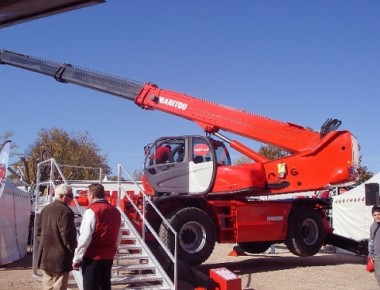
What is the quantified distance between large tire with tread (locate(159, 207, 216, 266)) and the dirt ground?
76 centimetres

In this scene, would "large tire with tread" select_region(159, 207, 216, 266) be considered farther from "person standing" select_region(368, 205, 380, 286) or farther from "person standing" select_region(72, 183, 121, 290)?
"person standing" select_region(72, 183, 121, 290)

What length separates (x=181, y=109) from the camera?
42.0ft

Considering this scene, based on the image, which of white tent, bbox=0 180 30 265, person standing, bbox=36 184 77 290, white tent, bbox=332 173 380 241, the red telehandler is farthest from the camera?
white tent, bbox=332 173 380 241

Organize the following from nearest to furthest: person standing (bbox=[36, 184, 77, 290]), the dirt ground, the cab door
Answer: person standing (bbox=[36, 184, 77, 290]) → the dirt ground → the cab door

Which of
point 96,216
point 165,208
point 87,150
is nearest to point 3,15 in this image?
point 96,216

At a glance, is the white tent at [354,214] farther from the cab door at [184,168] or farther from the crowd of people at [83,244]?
the crowd of people at [83,244]

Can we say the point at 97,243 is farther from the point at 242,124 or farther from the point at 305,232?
the point at 305,232

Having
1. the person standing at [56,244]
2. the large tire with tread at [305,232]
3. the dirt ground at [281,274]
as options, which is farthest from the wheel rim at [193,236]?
the person standing at [56,244]

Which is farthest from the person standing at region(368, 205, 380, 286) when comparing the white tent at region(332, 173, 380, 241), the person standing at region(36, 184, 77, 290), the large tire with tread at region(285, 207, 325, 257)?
the white tent at region(332, 173, 380, 241)

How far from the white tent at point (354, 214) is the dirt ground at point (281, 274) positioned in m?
2.13

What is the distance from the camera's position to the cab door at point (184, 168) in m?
10.7

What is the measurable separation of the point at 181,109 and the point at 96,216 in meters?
7.22

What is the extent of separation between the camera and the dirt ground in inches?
385

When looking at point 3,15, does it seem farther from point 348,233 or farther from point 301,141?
point 348,233
